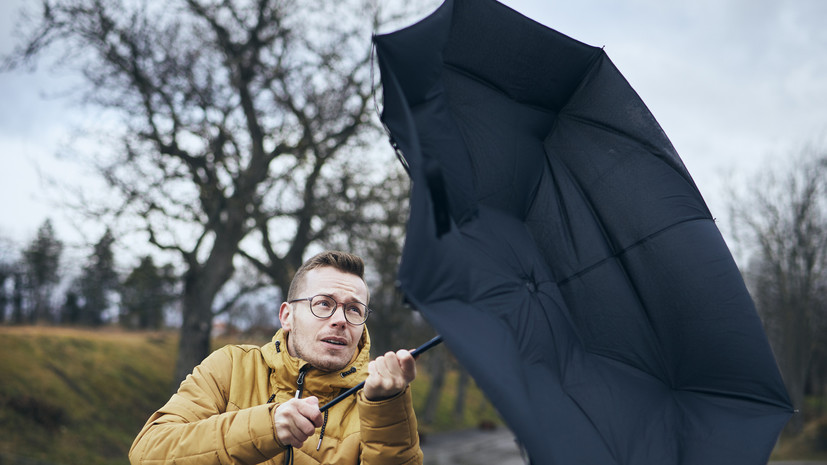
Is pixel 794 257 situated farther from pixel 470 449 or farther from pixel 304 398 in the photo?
pixel 304 398

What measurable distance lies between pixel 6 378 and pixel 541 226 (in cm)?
1988

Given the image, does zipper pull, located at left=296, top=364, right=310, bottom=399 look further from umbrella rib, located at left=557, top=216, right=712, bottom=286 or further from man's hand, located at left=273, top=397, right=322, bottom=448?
umbrella rib, located at left=557, top=216, right=712, bottom=286

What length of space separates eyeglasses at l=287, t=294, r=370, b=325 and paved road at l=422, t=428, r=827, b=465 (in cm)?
1992

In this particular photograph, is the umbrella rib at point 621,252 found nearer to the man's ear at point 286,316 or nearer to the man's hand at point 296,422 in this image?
the man's hand at point 296,422

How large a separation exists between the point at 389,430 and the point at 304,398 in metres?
0.33

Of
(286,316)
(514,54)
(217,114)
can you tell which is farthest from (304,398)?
(217,114)

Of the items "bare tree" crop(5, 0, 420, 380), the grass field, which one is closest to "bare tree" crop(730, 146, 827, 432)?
the grass field

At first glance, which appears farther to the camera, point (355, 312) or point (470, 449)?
point (470, 449)

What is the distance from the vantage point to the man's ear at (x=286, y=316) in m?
2.84

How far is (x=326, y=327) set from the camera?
2684 mm

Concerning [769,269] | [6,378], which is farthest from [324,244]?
[769,269]

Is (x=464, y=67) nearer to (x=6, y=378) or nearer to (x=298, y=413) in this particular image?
(x=298, y=413)

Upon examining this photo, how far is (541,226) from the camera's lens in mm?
2441

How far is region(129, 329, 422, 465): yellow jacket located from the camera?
224 cm
